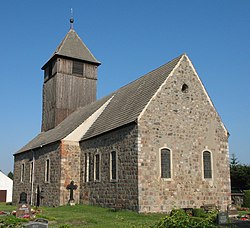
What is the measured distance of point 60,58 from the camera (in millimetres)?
32562

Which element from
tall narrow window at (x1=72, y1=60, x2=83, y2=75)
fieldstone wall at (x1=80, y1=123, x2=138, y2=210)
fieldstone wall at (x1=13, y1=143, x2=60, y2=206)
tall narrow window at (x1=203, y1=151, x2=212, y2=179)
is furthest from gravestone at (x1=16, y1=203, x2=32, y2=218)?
tall narrow window at (x1=72, y1=60, x2=83, y2=75)

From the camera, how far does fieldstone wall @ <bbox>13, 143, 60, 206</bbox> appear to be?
2481cm

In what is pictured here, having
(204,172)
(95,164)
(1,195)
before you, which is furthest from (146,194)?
(1,195)

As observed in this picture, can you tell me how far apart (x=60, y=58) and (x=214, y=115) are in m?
16.9

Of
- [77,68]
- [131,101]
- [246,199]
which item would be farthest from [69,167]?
[246,199]

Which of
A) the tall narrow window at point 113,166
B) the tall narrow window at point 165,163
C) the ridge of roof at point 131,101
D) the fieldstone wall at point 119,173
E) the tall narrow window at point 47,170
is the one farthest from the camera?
the tall narrow window at point 47,170

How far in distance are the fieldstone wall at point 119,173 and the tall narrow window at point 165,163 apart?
64.7 inches

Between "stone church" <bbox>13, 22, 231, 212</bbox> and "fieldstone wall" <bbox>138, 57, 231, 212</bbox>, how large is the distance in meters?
0.05

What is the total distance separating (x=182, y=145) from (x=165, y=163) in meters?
1.54

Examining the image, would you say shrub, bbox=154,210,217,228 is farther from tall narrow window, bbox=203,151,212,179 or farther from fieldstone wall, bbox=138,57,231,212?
tall narrow window, bbox=203,151,212,179

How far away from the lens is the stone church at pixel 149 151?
18.7m

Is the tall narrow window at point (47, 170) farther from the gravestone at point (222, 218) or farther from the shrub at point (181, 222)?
the shrub at point (181, 222)

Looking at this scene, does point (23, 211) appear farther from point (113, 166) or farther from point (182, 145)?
point (182, 145)

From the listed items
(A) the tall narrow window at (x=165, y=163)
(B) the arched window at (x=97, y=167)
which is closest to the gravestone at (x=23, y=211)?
(B) the arched window at (x=97, y=167)
